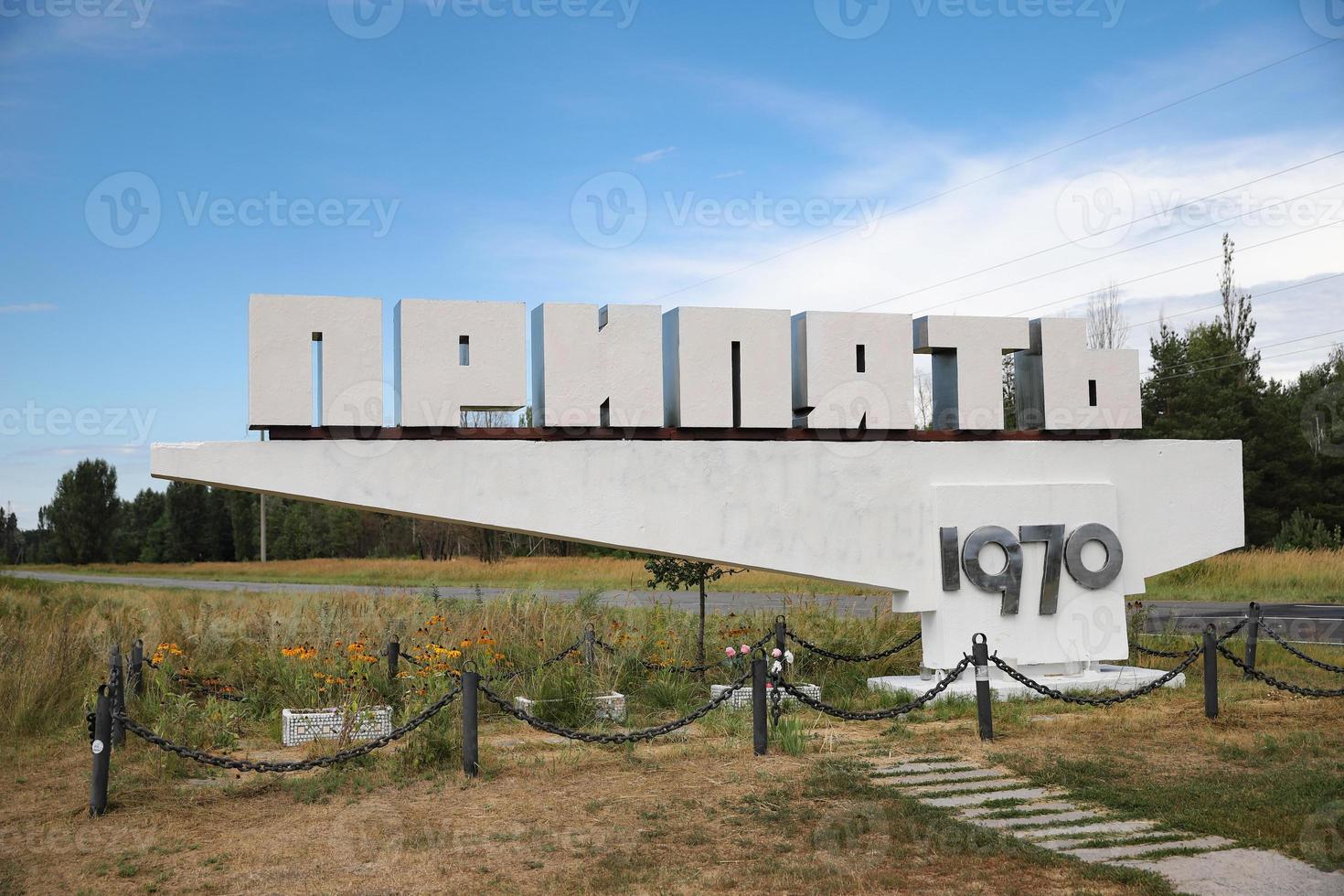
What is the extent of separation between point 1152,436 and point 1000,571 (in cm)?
2919

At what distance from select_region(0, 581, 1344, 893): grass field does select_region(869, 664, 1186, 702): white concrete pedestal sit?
0.99 ft

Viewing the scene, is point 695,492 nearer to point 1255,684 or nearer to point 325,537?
point 1255,684

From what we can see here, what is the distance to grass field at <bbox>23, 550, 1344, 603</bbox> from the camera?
25219mm

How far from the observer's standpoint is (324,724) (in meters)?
10.3

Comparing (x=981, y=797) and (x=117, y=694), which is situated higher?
(x=117, y=694)

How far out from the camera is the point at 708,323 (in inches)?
441

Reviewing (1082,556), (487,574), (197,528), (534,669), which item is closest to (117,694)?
(534,669)

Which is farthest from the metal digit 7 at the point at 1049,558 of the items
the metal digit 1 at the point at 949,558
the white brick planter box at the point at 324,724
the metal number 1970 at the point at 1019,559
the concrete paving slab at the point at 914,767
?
the white brick planter box at the point at 324,724

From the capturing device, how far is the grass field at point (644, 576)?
25.2 meters

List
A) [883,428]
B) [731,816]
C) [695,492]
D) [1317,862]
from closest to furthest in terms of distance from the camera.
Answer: [1317,862] < [731,816] < [695,492] < [883,428]

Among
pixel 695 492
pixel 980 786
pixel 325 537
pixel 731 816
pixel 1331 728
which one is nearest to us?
pixel 731 816

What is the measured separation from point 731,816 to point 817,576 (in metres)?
4.30

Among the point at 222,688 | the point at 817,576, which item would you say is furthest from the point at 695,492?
the point at 222,688

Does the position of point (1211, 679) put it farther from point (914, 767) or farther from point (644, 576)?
point (644, 576)
